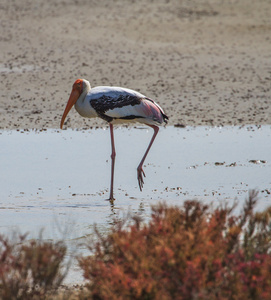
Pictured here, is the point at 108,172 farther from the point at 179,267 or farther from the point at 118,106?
the point at 179,267

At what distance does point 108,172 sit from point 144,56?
30.3 feet

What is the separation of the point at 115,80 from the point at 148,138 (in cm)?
473

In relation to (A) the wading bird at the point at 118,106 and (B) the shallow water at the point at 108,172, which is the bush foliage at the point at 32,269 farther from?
(A) the wading bird at the point at 118,106

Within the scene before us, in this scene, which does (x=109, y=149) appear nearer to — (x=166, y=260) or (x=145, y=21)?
(x=166, y=260)

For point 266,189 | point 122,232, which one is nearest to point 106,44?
point 266,189

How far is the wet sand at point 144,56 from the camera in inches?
480

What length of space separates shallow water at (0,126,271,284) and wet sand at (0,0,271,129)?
3.38ft

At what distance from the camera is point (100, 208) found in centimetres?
677

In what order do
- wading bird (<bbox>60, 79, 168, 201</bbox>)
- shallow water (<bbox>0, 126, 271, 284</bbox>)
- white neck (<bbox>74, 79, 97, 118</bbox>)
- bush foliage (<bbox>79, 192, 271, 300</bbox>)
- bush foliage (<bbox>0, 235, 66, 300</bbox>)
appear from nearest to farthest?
bush foliage (<bbox>79, 192, 271, 300</bbox>) → bush foliage (<bbox>0, 235, 66, 300</bbox>) → shallow water (<bbox>0, 126, 271, 284</bbox>) → wading bird (<bbox>60, 79, 168, 201</bbox>) → white neck (<bbox>74, 79, 97, 118</bbox>)

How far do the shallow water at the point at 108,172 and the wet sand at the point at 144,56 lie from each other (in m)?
1.03

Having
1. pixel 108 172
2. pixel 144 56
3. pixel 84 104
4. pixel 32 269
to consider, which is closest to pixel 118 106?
pixel 84 104

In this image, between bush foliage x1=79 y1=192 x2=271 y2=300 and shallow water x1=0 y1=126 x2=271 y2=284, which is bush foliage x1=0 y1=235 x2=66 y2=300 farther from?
shallow water x1=0 y1=126 x2=271 y2=284

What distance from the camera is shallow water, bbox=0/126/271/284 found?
6.45 metres

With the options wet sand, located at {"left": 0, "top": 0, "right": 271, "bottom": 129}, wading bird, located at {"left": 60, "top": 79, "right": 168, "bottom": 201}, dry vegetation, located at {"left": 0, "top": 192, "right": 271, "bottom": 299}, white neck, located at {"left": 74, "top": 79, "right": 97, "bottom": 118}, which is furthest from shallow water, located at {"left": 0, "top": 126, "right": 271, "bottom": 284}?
dry vegetation, located at {"left": 0, "top": 192, "right": 271, "bottom": 299}
